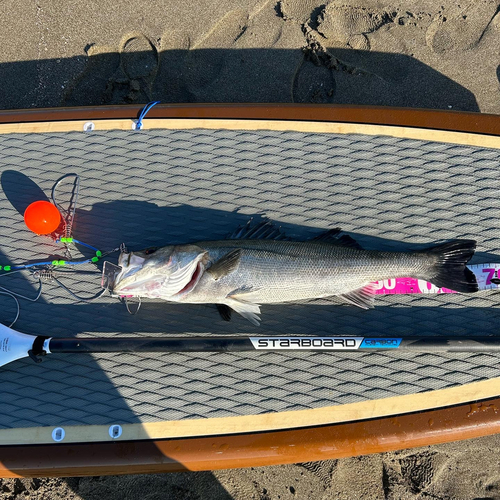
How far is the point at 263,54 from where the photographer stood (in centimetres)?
422

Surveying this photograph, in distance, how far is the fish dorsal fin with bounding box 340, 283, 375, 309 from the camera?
300 cm

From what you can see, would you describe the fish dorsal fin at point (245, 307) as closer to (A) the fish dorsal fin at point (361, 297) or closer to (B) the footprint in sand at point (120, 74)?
Result: (A) the fish dorsal fin at point (361, 297)

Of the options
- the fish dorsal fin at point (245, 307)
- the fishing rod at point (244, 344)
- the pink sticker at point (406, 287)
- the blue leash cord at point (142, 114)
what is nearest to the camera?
the fishing rod at point (244, 344)

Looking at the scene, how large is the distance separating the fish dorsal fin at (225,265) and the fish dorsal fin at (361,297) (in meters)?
0.87

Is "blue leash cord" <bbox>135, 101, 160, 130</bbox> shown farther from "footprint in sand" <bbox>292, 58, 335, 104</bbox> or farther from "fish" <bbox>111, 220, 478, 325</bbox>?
"footprint in sand" <bbox>292, 58, 335, 104</bbox>

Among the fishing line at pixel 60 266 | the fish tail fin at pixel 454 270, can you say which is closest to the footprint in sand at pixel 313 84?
the fish tail fin at pixel 454 270

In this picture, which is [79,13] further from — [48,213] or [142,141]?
[48,213]

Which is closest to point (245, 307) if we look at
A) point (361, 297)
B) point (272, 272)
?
point (272, 272)

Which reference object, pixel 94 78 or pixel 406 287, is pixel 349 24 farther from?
pixel 406 287

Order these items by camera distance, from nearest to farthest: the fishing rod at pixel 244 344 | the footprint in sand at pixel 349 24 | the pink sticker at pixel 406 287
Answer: the fishing rod at pixel 244 344, the pink sticker at pixel 406 287, the footprint in sand at pixel 349 24

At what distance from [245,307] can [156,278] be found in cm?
71

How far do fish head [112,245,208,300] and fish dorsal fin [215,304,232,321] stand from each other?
0.29 m

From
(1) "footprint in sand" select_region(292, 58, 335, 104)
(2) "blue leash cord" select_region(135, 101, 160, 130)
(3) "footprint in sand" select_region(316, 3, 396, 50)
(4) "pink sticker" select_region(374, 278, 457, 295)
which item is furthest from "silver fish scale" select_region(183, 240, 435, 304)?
(3) "footprint in sand" select_region(316, 3, 396, 50)

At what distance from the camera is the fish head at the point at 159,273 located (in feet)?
9.58
